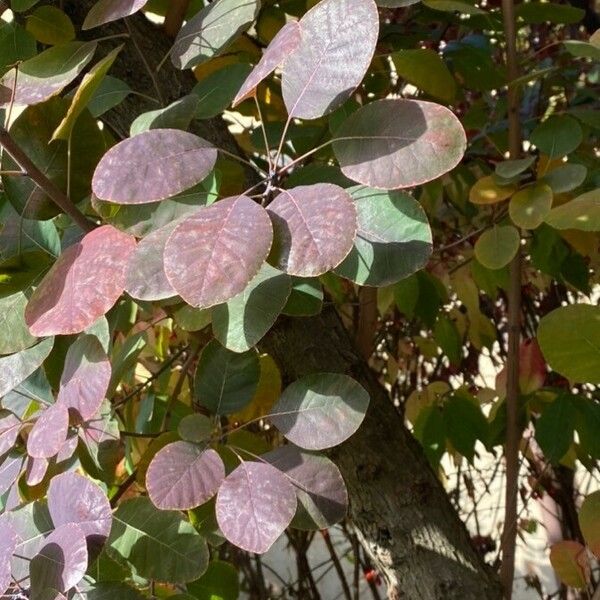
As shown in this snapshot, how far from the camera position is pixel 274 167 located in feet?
1.44

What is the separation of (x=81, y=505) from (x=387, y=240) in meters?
0.23

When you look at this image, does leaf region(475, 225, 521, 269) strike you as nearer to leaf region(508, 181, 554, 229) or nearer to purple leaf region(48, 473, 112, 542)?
leaf region(508, 181, 554, 229)

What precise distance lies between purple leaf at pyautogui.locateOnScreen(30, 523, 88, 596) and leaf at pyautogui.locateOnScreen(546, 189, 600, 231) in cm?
32

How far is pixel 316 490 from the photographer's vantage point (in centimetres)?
49

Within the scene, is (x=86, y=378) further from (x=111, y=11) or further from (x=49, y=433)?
(x=111, y=11)

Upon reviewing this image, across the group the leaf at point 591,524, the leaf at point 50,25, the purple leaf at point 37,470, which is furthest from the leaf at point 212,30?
the leaf at point 591,524

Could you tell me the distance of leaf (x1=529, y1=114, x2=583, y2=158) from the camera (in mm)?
676

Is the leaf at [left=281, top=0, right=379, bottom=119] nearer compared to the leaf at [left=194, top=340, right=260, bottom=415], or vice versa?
the leaf at [left=281, top=0, right=379, bottom=119]

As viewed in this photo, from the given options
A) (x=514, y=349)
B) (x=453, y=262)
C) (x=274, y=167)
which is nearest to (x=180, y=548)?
(x=274, y=167)

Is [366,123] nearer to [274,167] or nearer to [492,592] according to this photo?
[274,167]

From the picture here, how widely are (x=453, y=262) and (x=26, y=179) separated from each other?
661 mm

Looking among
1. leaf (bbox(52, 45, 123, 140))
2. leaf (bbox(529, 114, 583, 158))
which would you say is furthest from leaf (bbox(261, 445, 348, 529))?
leaf (bbox(529, 114, 583, 158))

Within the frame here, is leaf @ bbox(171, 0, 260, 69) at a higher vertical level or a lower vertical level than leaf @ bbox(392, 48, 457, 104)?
higher

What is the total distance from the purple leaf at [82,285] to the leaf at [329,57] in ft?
0.39
